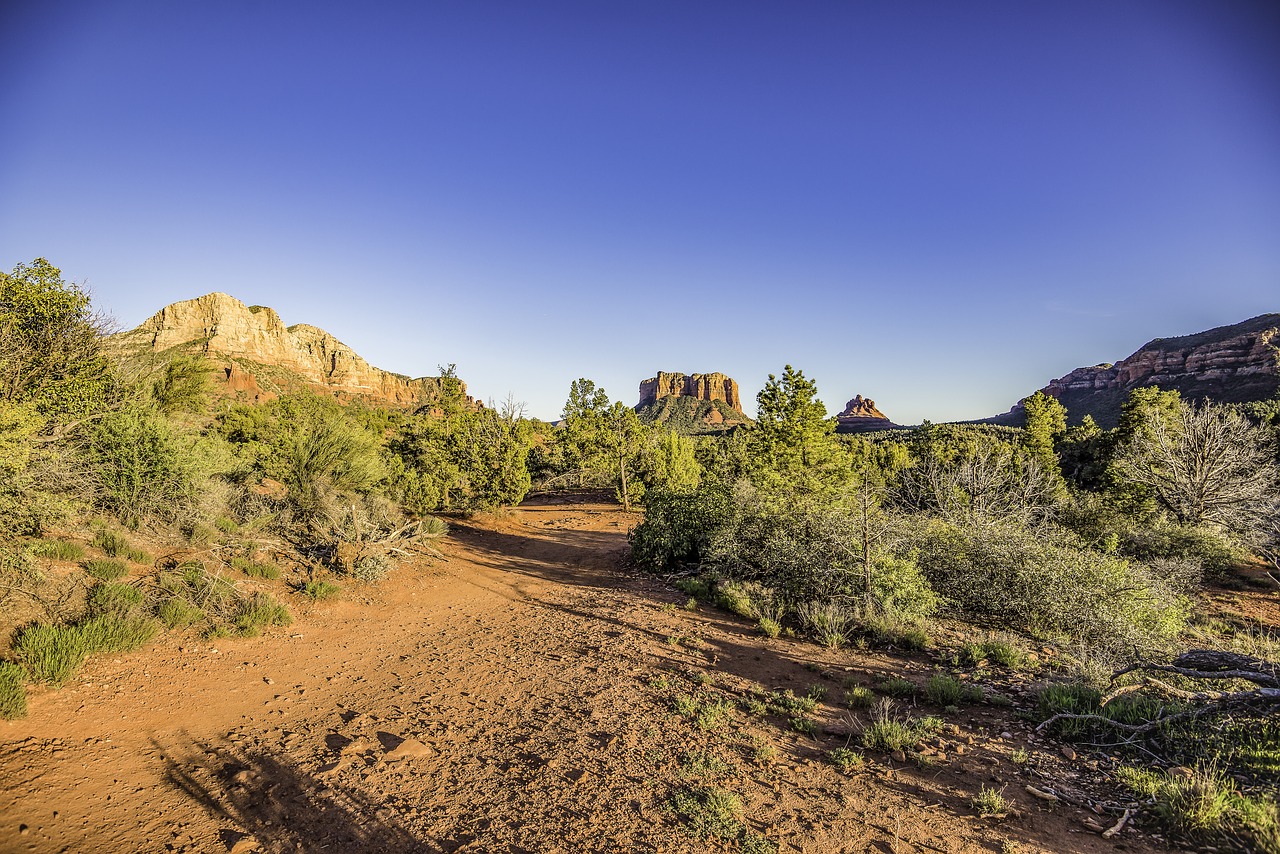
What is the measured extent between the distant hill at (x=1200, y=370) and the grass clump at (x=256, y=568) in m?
67.5

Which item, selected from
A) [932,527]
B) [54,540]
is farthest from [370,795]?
[932,527]

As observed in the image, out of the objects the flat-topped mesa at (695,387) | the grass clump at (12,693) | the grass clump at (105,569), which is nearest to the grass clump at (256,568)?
the grass clump at (105,569)

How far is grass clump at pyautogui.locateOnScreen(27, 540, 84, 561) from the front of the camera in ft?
23.6

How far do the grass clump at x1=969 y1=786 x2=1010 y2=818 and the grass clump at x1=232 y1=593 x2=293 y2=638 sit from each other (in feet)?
32.0

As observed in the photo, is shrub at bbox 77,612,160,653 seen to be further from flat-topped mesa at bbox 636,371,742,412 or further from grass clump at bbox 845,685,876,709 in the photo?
flat-topped mesa at bbox 636,371,742,412

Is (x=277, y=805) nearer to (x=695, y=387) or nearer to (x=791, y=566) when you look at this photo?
(x=791, y=566)

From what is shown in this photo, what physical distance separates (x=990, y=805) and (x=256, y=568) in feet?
39.4

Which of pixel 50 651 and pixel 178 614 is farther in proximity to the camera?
pixel 178 614

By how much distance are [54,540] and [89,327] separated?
12.8 ft

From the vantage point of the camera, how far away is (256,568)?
952cm

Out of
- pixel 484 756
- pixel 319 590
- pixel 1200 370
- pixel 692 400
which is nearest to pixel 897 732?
Result: pixel 484 756

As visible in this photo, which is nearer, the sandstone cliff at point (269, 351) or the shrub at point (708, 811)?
the shrub at point (708, 811)

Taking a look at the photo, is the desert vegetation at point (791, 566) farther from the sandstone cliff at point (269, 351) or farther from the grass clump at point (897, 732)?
the sandstone cliff at point (269, 351)

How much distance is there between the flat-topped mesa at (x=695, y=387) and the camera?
12988 cm
